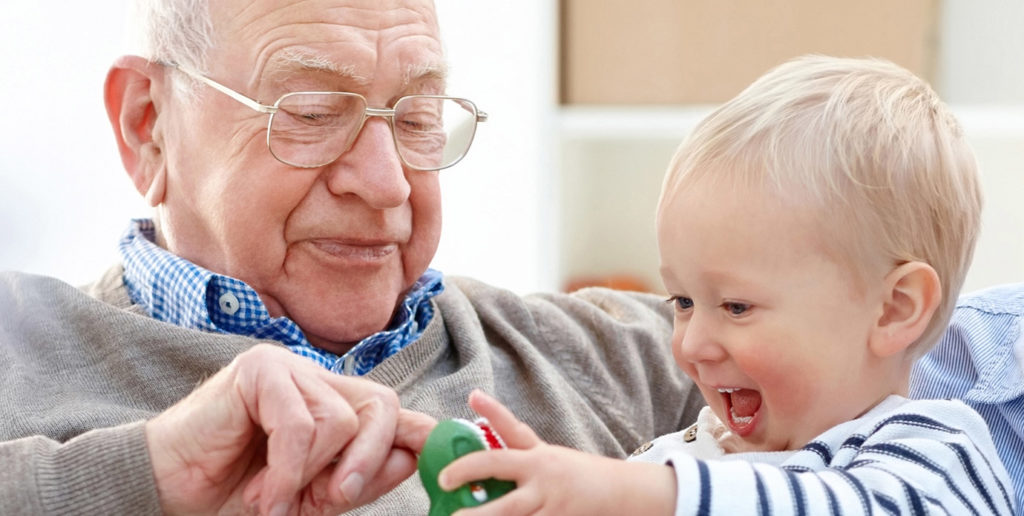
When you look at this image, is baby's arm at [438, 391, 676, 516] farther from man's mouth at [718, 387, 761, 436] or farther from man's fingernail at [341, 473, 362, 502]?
man's mouth at [718, 387, 761, 436]

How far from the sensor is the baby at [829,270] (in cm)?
111

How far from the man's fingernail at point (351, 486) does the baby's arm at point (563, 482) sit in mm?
152

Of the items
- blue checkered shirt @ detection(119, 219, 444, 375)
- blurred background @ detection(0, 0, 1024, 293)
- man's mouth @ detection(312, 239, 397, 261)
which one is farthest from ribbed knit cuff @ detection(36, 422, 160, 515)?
blurred background @ detection(0, 0, 1024, 293)

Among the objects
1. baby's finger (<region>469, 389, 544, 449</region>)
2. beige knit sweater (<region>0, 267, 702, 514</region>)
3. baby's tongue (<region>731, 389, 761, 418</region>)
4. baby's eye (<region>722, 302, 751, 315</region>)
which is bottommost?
beige knit sweater (<region>0, 267, 702, 514</region>)

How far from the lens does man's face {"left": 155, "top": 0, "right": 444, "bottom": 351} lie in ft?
5.51

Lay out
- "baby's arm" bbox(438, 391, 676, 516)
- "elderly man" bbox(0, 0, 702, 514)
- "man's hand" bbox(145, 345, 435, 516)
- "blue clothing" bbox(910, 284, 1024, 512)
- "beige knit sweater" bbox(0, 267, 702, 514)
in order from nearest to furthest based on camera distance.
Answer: "baby's arm" bbox(438, 391, 676, 516)
"man's hand" bbox(145, 345, 435, 516)
"beige knit sweater" bbox(0, 267, 702, 514)
"blue clothing" bbox(910, 284, 1024, 512)
"elderly man" bbox(0, 0, 702, 514)

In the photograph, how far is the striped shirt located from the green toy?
0.15 m

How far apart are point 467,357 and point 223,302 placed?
371 millimetres

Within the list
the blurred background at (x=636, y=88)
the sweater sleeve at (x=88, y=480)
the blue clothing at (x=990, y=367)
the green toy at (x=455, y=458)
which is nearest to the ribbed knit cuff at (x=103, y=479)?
the sweater sleeve at (x=88, y=480)

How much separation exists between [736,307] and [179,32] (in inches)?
38.5

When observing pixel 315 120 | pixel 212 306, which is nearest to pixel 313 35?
pixel 315 120

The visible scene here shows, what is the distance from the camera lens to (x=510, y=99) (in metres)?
3.39

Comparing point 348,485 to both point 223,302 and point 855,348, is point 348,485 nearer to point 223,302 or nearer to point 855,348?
point 855,348

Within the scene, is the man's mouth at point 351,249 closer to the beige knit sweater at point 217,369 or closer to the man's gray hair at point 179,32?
the beige knit sweater at point 217,369
